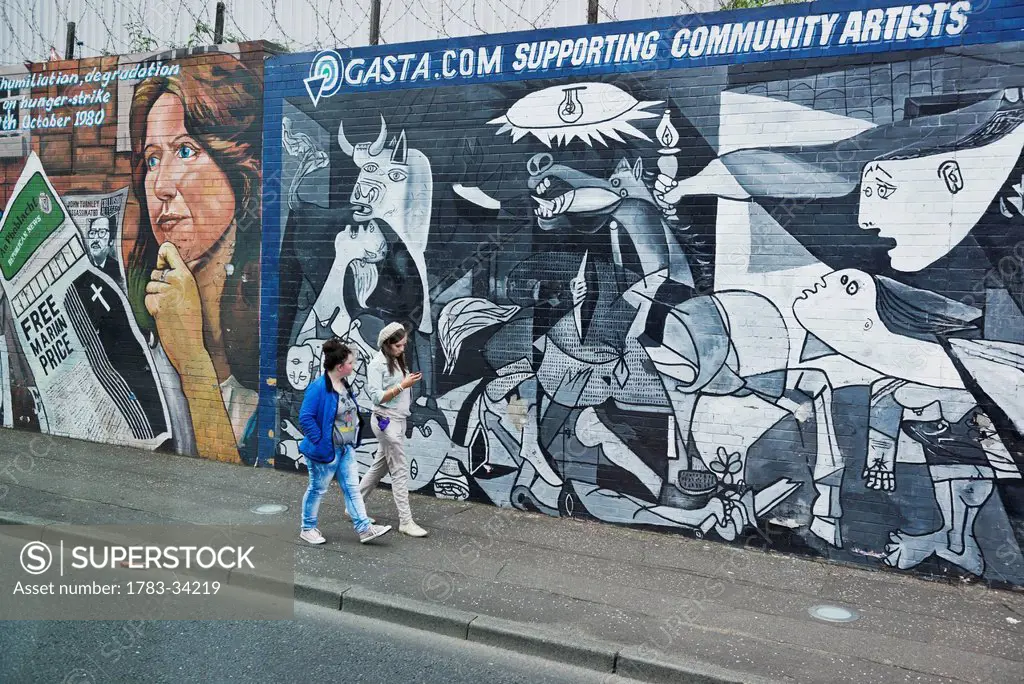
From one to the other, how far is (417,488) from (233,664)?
4089mm

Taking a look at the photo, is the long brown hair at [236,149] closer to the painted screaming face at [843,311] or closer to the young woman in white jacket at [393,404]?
the young woman in white jacket at [393,404]

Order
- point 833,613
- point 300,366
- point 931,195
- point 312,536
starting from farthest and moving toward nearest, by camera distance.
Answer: point 300,366
point 312,536
point 931,195
point 833,613

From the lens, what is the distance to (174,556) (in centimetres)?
753

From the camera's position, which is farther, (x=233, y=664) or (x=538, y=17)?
(x=538, y=17)

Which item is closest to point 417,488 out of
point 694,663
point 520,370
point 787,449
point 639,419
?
point 520,370

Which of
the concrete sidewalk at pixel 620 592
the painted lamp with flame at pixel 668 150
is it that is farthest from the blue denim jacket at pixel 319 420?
the painted lamp with flame at pixel 668 150

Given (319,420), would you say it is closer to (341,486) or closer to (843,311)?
(341,486)

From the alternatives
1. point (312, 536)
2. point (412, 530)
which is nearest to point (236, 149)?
point (312, 536)

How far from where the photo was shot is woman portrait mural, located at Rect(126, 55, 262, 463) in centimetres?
1048

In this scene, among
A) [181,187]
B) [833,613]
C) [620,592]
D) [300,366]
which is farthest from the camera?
[181,187]

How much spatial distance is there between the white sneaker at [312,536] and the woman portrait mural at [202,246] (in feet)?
9.96

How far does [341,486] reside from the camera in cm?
773

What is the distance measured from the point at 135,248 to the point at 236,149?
1.92m

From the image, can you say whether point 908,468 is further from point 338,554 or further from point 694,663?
point 338,554
